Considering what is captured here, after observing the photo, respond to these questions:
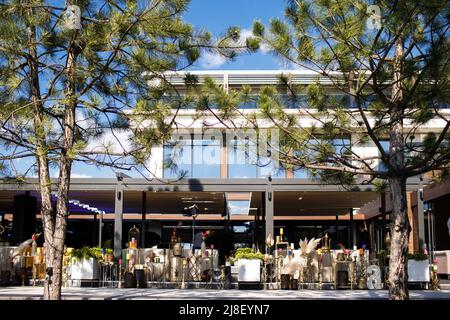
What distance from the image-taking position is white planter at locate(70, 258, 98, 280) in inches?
551

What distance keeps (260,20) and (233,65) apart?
31.2 inches

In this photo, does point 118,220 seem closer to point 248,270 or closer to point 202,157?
point 202,157

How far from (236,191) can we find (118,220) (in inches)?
134

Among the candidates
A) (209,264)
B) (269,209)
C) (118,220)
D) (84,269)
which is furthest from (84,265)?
(269,209)

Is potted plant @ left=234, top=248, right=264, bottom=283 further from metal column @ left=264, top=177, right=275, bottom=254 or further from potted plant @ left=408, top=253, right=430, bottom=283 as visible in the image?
potted plant @ left=408, top=253, right=430, bottom=283

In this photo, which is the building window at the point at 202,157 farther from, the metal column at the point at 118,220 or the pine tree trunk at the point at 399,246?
the pine tree trunk at the point at 399,246

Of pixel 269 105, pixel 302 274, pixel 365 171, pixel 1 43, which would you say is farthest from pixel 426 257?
pixel 1 43

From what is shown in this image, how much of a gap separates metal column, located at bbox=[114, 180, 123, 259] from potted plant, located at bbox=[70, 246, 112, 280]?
3.89ft

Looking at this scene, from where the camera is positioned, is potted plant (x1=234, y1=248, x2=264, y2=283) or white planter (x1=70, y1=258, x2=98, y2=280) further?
white planter (x1=70, y1=258, x2=98, y2=280)

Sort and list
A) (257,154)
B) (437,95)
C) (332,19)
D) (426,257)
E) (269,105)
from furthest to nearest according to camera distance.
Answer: (426,257) < (257,154) < (269,105) < (332,19) < (437,95)

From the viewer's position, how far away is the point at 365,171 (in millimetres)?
8352

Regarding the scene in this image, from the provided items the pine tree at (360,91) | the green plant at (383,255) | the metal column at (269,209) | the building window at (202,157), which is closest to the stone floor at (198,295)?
the green plant at (383,255)

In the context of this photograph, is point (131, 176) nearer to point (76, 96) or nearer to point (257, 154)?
point (257, 154)

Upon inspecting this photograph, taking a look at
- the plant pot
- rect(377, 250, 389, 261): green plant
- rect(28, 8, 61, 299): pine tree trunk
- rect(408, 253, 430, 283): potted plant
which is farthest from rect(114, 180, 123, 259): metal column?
rect(408, 253, 430, 283): potted plant
